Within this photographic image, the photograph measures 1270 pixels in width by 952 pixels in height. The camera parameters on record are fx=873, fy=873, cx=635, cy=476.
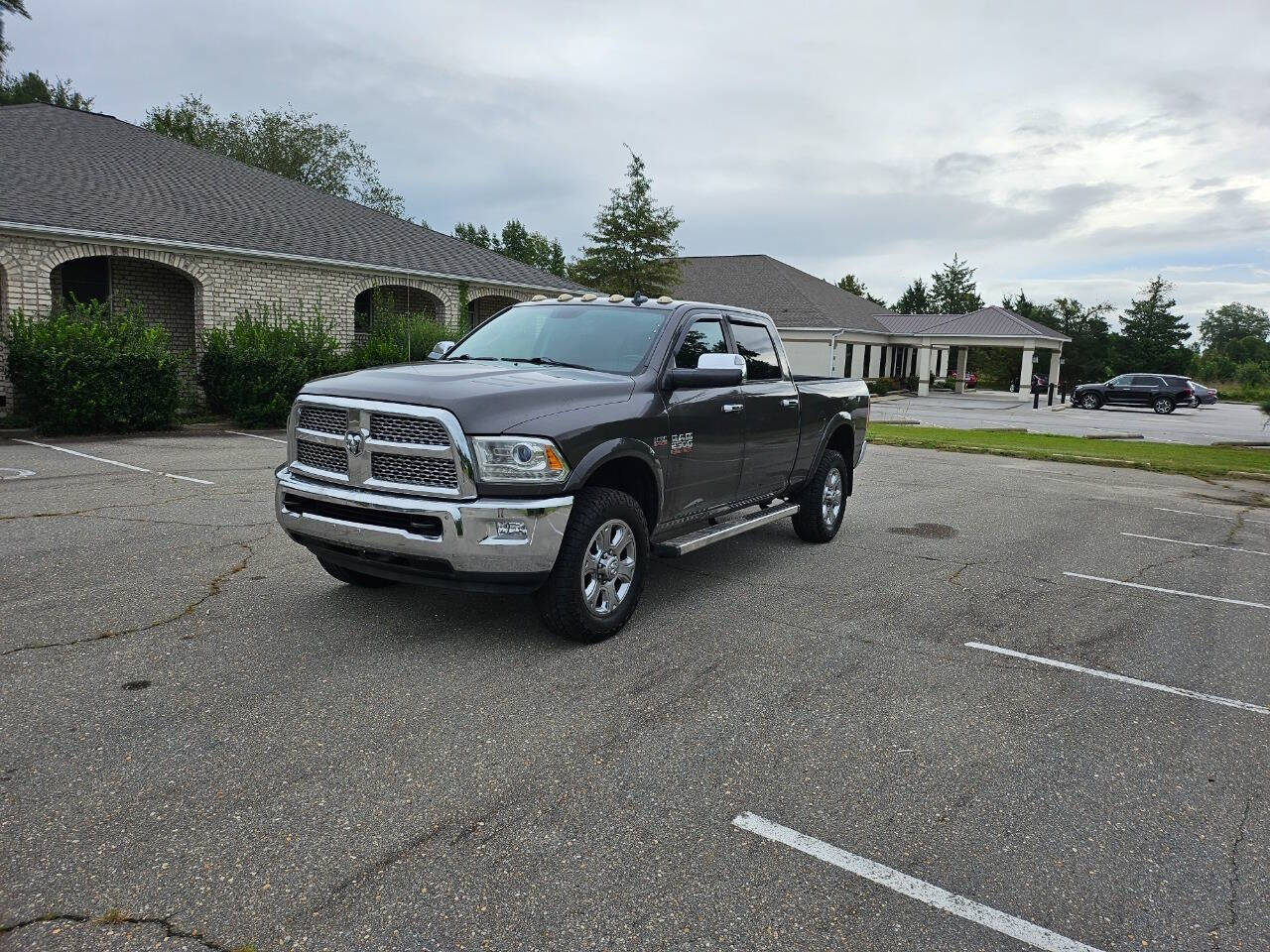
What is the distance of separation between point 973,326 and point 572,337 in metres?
51.0

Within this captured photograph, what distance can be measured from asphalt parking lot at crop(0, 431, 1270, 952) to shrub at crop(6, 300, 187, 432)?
851cm

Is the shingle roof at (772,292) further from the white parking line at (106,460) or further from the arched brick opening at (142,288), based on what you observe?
the white parking line at (106,460)

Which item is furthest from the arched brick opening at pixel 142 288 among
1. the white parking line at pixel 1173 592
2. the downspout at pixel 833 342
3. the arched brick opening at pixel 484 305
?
the downspout at pixel 833 342

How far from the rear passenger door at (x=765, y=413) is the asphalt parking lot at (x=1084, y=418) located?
2067cm

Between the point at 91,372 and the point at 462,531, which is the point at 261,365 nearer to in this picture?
the point at 91,372

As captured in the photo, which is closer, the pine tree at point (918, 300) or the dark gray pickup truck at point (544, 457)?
the dark gray pickup truck at point (544, 457)

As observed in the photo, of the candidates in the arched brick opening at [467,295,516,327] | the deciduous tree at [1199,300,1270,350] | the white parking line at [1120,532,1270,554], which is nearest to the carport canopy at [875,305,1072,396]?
the arched brick opening at [467,295,516,327]

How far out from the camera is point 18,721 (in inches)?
149

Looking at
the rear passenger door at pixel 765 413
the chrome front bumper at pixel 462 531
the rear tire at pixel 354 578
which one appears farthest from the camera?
the rear passenger door at pixel 765 413

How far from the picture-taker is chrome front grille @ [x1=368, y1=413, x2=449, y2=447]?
4594 millimetres

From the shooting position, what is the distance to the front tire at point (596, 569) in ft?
15.7

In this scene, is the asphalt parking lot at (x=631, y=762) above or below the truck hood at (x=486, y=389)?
below

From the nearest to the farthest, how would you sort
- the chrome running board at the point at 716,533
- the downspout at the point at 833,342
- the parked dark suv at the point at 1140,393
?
the chrome running board at the point at 716,533, the parked dark suv at the point at 1140,393, the downspout at the point at 833,342

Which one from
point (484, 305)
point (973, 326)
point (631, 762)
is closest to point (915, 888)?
point (631, 762)
